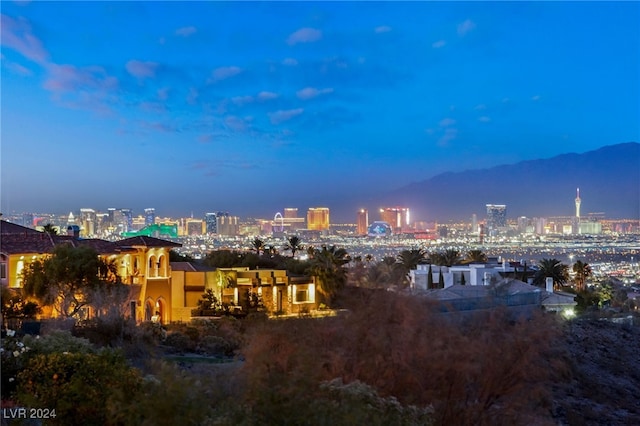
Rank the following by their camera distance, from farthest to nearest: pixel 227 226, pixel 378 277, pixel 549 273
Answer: pixel 227 226 → pixel 549 273 → pixel 378 277

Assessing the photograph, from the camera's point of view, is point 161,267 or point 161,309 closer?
point 161,309

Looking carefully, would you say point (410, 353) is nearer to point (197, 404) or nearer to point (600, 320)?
point (197, 404)

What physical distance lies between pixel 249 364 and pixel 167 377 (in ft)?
18.5

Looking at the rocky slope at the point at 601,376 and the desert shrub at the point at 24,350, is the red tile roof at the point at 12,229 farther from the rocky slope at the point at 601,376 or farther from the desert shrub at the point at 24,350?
the rocky slope at the point at 601,376

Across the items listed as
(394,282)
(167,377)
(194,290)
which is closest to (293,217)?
(194,290)

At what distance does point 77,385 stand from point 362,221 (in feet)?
569

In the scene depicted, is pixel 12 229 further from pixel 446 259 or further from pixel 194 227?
pixel 194 227

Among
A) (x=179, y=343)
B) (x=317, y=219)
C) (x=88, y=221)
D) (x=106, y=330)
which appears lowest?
(x=179, y=343)

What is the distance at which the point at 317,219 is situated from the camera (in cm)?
15562

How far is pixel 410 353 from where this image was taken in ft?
51.9

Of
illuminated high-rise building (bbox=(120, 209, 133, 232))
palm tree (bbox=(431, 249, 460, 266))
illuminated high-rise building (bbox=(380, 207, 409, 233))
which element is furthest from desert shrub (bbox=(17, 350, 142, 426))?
illuminated high-rise building (bbox=(380, 207, 409, 233))

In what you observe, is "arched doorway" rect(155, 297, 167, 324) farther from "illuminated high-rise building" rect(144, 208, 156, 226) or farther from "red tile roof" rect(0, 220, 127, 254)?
"illuminated high-rise building" rect(144, 208, 156, 226)

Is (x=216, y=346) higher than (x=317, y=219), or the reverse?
(x=317, y=219)

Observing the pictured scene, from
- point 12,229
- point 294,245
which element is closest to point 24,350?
point 12,229
